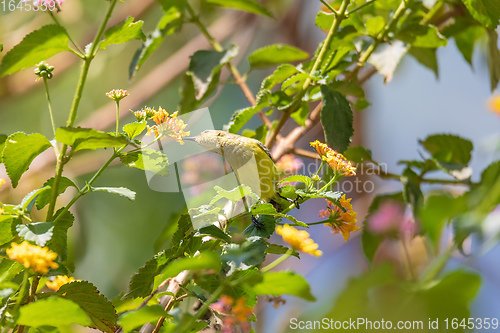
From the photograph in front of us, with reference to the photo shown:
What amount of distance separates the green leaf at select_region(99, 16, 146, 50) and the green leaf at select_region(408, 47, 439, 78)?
0.74 metres

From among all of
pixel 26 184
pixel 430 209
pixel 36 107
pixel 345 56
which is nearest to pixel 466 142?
pixel 345 56

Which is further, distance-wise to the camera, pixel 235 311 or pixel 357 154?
pixel 357 154

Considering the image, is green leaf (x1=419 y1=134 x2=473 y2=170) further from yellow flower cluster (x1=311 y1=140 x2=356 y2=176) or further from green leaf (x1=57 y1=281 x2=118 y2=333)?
green leaf (x1=57 y1=281 x2=118 y2=333)

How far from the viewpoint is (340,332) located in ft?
1.23

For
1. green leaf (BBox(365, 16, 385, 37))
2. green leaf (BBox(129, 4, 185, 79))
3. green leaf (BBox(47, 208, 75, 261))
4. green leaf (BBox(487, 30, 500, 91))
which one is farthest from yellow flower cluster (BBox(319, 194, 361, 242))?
green leaf (BBox(487, 30, 500, 91))

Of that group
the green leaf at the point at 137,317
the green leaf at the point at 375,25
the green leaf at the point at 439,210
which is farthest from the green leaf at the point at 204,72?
the green leaf at the point at 439,210

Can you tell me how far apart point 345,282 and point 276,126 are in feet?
2.22

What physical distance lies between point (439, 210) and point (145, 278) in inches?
18.0

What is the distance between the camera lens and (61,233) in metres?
0.66

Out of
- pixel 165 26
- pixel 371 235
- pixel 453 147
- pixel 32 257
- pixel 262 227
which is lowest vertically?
pixel 371 235

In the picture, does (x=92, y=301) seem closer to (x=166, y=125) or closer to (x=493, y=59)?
(x=166, y=125)

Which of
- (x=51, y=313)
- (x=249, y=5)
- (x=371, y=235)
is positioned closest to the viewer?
(x=51, y=313)

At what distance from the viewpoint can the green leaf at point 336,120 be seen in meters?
0.87

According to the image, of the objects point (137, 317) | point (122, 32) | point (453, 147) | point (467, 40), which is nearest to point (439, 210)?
point (137, 317)
